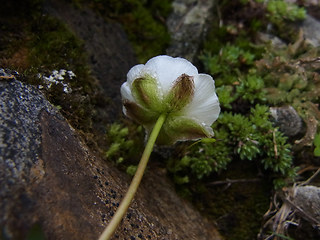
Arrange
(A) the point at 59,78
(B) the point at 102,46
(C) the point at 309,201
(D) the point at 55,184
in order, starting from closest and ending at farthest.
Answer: (D) the point at 55,184 → (A) the point at 59,78 → (C) the point at 309,201 → (B) the point at 102,46

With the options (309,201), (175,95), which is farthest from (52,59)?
(309,201)

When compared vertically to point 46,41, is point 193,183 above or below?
below

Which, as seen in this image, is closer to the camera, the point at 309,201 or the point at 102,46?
the point at 309,201

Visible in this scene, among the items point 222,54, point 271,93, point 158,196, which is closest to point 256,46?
point 222,54

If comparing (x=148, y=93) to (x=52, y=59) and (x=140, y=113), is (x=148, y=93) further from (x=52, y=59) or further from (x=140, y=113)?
(x=52, y=59)

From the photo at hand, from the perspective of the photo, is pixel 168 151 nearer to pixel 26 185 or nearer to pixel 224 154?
pixel 224 154

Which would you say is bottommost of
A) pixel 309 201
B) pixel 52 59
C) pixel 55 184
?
pixel 309 201

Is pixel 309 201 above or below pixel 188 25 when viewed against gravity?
below
